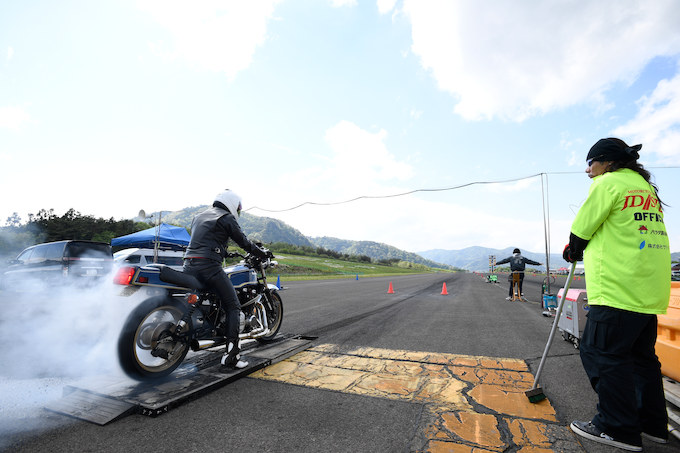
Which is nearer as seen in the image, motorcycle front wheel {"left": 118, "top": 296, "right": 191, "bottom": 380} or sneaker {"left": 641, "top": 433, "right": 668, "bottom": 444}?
sneaker {"left": 641, "top": 433, "right": 668, "bottom": 444}

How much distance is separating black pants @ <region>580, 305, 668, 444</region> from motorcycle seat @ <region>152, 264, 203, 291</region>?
3.78 m

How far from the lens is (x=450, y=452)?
221 cm

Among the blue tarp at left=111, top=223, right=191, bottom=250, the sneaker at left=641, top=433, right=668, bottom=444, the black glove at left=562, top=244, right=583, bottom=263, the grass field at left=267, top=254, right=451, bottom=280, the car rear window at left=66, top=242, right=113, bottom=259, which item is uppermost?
the blue tarp at left=111, top=223, right=191, bottom=250

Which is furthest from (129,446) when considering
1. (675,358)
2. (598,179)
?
(675,358)

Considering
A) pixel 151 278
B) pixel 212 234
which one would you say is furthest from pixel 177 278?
pixel 212 234

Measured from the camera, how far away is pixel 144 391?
3.13m

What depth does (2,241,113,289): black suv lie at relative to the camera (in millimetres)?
10633

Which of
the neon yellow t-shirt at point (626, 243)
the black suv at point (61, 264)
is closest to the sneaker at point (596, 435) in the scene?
the neon yellow t-shirt at point (626, 243)

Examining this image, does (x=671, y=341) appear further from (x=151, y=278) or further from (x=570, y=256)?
(x=151, y=278)

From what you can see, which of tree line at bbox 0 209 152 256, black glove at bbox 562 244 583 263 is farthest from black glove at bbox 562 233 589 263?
tree line at bbox 0 209 152 256

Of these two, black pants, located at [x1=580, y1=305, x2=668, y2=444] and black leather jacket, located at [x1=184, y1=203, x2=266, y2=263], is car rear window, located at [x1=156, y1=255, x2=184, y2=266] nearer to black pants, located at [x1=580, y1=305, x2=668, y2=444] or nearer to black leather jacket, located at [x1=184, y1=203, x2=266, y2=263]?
black leather jacket, located at [x1=184, y1=203, x2=266, y2=263]

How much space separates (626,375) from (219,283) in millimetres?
3837

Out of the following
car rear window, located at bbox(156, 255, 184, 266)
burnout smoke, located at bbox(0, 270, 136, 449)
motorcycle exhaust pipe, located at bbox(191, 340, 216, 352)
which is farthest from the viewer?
car rear window, located at bbox(156, 255, 184, 266)

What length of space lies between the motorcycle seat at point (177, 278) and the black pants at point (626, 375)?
378cm
